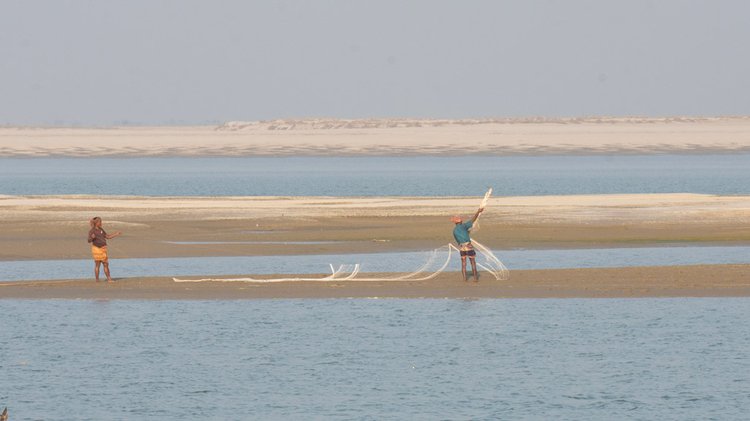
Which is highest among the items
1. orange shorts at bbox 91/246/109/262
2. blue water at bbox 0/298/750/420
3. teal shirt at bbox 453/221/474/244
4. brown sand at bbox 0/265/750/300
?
teal shirt at bbox 453/221/474/244

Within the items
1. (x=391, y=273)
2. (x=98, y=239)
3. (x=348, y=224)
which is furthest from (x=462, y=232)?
(x=348, y=224)

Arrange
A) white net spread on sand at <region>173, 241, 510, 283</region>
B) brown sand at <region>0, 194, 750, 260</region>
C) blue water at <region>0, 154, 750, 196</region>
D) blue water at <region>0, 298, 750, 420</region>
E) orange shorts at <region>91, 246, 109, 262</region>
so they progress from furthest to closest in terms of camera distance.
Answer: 1. blue water at <region>0, 154, 750, 196</region>
2. brown sand at <region>0, 194, 750, 260</region>
3. white net spread on sand at <region>173, 241, 510, 283</region>
4. orange shorts at <region>91, 246, 109, 262</region>
5. blue water at <region>0, 298, 750, 420</region>

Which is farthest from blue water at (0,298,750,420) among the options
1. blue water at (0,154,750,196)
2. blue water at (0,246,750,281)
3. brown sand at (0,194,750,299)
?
blue water at (0,154,750,196)

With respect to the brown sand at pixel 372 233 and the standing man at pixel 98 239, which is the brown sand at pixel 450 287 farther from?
the standing man at pixel 98 239

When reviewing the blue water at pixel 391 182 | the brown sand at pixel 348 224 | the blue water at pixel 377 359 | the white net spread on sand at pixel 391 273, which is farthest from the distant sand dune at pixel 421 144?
the blue water at pixel 377 359

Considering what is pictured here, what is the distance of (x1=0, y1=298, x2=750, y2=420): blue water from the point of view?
18.2 meters

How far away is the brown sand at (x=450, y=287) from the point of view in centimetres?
2880

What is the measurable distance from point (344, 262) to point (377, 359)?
1385cm

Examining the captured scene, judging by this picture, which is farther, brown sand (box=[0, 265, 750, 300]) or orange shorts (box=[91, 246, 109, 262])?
orange shorts (box=[91, 246, 109, 262])

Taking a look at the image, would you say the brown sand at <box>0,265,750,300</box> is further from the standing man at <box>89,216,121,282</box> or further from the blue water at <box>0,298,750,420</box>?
the blue water at <box>0,298,750,420</box>

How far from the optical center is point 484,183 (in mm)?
87625

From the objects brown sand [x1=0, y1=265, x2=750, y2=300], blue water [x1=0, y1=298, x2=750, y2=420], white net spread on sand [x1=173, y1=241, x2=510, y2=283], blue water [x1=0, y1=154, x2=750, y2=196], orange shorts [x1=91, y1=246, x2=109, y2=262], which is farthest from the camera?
blue water [x1=0, y1=154, x2=750, y2=196]

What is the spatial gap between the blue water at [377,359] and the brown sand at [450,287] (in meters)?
0.94

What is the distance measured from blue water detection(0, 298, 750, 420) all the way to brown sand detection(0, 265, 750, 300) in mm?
944
